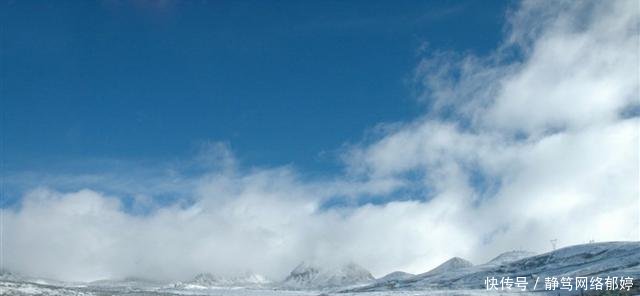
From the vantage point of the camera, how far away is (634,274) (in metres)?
117

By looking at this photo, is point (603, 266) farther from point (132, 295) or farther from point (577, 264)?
point (132, 295)

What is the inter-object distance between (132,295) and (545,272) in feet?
490

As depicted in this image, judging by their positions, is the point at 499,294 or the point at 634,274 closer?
the point at 499,294

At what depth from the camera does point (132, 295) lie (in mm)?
96125

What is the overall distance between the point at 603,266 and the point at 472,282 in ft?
137

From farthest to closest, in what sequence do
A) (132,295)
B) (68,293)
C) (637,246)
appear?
(637,246)
(132,295)
(68,293)

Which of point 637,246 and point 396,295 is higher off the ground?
point 637,246

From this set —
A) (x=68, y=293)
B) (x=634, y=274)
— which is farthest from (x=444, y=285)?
(x=68, y=293)

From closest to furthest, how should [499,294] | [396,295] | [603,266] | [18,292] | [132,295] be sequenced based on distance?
[18,292] < [132,295] < [499,294] < [396,295] < [603,266]

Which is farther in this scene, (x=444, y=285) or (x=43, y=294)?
(x=444, y=285)

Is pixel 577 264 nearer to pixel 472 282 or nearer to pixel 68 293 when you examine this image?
pixel 472 282

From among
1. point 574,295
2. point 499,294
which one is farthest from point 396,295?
point 574,295

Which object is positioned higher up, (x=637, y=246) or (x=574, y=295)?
(x=637, y=246)

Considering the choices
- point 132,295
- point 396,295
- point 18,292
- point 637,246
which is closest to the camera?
point 18,292
